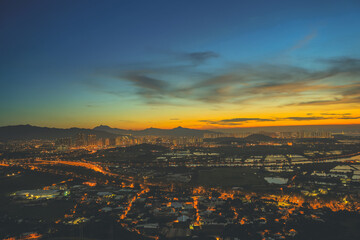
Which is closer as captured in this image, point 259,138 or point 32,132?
point 259,138

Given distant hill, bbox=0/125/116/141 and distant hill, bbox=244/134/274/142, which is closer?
distant hill, bbox=244/134/274/142

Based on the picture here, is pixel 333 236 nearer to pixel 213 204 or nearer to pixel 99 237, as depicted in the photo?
pixel 213 204

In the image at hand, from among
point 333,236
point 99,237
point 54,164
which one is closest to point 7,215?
point 99,237

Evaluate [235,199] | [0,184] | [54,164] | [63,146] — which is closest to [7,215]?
[0,184]

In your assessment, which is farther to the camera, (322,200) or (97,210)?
(322,200)

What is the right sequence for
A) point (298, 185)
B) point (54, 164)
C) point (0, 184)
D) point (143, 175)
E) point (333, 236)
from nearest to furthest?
point (333, 236)
point (298, 185)
point (0, 184)
point (143, 175)
point (54, 164)

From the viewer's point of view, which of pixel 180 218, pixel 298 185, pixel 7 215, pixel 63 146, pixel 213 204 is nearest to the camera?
pixel 180 218

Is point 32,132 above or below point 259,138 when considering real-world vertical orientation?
above

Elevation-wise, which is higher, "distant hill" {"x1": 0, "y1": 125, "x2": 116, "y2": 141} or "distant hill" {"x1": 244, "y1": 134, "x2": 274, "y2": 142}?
"distant hill" {"x1": 0, "y1": 125, "x2": 116, "y2": 141}

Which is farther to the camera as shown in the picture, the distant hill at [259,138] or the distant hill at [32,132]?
the distant hill at [32,132]

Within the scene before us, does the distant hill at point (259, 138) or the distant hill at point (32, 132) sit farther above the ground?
the distant hill at point (32, 132)
